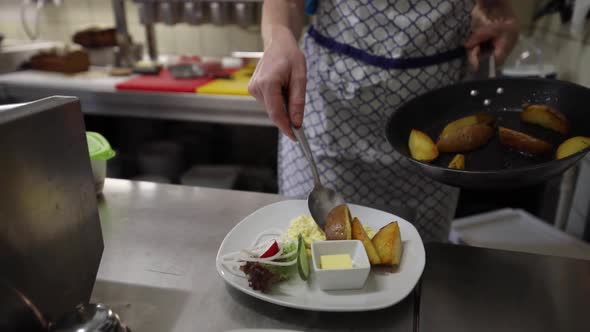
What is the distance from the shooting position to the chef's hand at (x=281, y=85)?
0.79 meters

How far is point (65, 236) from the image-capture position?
0.58m

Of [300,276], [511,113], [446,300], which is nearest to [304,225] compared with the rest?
[300,276]

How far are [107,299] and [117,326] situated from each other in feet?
0.40

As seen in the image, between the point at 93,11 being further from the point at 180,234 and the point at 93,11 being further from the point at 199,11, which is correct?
the point at 180,234

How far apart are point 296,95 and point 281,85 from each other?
0.11 feet

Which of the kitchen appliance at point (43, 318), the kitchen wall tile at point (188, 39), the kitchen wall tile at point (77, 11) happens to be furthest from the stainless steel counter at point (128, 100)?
the kitchen appliance at point (43, 318)

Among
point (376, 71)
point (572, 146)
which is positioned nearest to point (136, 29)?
point (376, 71)

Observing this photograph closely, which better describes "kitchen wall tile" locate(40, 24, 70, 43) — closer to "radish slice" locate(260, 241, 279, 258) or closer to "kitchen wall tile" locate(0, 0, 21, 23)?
"kitchen wall tile" locate(0, 0, 21, 23)

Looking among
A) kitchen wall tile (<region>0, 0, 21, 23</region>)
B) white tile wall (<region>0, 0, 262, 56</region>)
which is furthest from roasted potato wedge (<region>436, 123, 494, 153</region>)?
kitchen wall tile (<region>0, 0, 21, 23</region>)

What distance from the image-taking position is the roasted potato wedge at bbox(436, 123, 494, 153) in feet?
2.64

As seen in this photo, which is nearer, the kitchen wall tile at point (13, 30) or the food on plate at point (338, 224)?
the food on plate at point (338, 224)

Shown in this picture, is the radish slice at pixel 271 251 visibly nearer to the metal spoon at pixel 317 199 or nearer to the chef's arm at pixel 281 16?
the metal spoon at pixel 317 199

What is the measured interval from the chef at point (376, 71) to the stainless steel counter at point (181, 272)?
265mm

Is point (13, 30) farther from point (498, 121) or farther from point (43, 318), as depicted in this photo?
point (498, 121)
